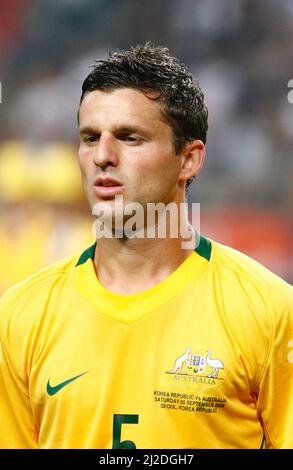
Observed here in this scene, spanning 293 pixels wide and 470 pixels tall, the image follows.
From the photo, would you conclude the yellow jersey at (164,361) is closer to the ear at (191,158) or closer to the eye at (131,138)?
the ear at (191,158)

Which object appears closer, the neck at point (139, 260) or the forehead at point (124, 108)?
the forehead at point (124, 108)

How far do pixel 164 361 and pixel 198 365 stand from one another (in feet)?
0.33

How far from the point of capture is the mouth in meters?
2.19

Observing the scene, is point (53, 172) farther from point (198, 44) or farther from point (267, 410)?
point (267, 410)

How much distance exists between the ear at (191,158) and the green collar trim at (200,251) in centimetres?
21

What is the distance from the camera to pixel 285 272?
5.13 meters

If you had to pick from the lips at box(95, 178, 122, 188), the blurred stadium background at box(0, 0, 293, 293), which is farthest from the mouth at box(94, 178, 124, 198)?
the blurred stadium background at box(0, 0, 293, 293)

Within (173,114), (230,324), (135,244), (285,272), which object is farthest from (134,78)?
(285,272)

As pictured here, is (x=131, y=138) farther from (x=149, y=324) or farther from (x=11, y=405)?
(x=11, y=405)

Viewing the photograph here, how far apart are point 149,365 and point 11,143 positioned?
3.50 metres

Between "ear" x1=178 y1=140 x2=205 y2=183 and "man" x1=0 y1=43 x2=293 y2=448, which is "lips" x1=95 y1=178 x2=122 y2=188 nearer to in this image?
"man" x1=0 y1=43 x2=293 y2=448

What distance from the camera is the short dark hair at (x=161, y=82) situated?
223cm

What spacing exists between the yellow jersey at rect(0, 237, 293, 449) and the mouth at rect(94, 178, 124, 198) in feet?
1.06

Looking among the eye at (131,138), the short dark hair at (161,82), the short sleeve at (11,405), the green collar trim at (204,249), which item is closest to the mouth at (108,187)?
the eye at (131,138)
